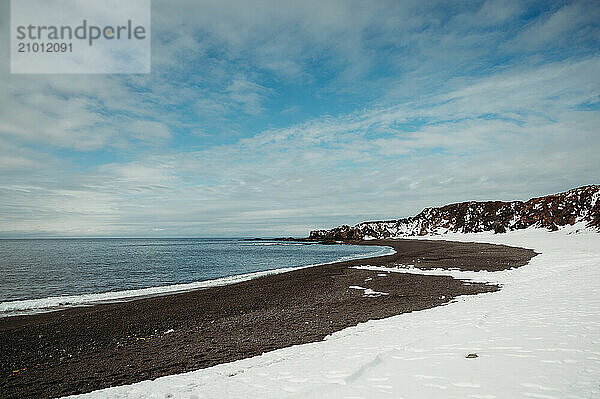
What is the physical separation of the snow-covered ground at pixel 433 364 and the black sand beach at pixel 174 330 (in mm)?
1301

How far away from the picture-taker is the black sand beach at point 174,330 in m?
7.70

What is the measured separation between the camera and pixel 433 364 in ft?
20.0

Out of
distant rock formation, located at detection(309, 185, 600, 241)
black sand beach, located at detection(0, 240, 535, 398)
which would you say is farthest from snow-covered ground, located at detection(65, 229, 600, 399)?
distant rock formation, located at detection(309, 185, 600, 241)

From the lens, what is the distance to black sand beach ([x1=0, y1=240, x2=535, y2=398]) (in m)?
7.70

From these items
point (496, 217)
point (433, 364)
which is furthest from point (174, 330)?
point (496, 217)

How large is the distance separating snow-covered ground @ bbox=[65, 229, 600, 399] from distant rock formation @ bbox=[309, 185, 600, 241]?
5758 cm

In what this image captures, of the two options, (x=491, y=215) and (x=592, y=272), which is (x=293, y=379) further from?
(x=491, y=215)

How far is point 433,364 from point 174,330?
27.8 ft

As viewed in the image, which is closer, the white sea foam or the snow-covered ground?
the snow-covered ground

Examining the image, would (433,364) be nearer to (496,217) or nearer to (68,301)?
(68,301)

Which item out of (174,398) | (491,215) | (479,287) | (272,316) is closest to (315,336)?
(272,316)

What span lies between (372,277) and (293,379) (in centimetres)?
1728

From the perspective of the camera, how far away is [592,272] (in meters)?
16.9

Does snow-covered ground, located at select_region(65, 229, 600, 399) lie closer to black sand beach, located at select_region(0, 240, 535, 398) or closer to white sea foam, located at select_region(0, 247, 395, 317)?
black sand beach, located at select_region(0, 240, 535, 398)
